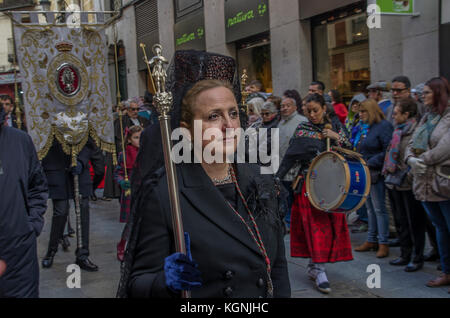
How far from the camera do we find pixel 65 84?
6.63 m

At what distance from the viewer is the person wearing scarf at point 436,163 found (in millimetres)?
4781

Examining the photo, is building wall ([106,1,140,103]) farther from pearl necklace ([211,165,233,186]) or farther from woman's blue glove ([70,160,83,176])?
pearl necklace ([211,165,233,186])

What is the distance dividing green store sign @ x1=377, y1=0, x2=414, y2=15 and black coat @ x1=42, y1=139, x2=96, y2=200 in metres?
5.04

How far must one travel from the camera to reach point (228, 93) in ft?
7.21

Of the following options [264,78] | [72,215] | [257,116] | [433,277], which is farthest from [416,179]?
[264,78]

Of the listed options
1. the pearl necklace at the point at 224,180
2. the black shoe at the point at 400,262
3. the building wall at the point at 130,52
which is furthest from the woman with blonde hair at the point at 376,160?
the building wall at the point at 130,52

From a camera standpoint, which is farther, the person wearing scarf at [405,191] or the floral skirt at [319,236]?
the person wearing scarf at [405,191]

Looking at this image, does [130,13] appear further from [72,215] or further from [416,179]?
[416,179]

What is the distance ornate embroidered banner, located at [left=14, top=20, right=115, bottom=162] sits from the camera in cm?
636

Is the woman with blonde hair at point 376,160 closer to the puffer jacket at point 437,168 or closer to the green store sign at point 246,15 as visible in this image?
the puffer jacket at point 437,168

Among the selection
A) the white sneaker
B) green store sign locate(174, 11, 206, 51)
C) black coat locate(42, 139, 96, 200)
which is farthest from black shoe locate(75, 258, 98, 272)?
green store sign locate(174, 11, 206, 51)

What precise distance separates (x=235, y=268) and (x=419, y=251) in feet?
13.5

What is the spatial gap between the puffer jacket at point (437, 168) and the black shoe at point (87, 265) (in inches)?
148

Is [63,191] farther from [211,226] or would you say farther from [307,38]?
[307,38]
